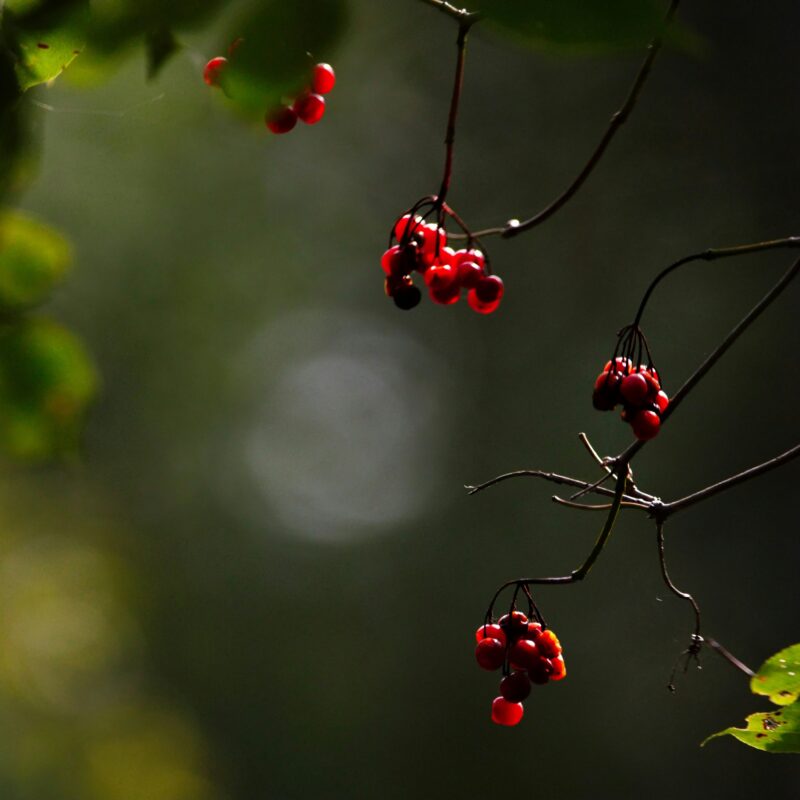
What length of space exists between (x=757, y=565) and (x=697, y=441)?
53.5 inches

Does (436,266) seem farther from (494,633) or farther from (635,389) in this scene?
(494,633)

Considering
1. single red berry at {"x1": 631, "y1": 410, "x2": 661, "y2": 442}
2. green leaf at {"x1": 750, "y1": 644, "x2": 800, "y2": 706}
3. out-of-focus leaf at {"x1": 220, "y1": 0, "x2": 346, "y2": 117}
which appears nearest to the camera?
out-of-focus leaf at {"x1": 220, "y1": 0, "x2": 346, "y2": 117}

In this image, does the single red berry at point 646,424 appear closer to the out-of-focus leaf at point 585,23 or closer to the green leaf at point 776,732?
the green leaf at point 776,732

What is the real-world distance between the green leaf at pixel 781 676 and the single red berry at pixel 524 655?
1.43 feet

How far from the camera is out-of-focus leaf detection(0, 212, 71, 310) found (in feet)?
1.98

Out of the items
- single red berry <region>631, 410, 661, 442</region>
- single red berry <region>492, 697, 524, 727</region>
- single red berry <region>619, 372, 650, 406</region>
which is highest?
single red berry <region>619, 372, 650, 406</region>

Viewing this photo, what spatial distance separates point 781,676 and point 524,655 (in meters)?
0.45

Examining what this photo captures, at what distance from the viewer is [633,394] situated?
1.26m

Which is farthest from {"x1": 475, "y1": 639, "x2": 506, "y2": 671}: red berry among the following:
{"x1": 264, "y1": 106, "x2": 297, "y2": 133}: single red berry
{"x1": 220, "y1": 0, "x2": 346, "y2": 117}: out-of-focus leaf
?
{"x1": 220, "y1": 0, "x2": 346, "y2": 117}: out-of-focus leaf

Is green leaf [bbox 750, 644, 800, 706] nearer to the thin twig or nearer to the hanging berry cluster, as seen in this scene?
the hanging berry cluster

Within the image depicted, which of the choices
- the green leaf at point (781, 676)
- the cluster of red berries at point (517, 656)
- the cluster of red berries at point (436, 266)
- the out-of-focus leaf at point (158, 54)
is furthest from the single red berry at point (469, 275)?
the out-of-focus leaf at point (158, 54)

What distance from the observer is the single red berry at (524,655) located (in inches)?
53.6

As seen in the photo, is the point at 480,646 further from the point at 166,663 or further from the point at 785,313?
the point at 166,663

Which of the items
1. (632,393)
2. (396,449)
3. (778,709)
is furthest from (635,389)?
(396,449)
